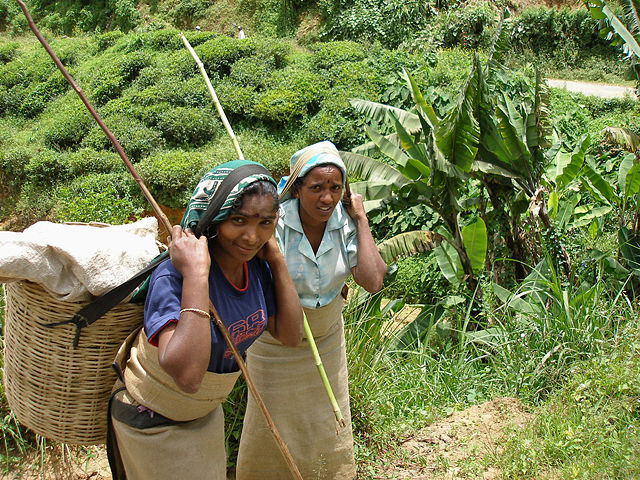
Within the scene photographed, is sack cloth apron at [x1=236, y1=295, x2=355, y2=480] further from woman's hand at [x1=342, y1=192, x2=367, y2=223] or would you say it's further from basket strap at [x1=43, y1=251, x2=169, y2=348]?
basket strap at [x1=43, y1=251, x2=169, y2=348]

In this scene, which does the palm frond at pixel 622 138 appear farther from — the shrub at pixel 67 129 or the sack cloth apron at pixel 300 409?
the shrub at pixel 67 129

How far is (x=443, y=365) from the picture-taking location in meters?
4.93

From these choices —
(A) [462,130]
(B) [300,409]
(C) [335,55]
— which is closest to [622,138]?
(A) [462,130]

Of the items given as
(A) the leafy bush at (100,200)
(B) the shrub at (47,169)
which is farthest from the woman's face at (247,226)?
(B) the shrub at (47,169)

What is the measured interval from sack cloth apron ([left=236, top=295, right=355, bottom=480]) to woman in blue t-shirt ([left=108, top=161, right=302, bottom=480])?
2.72 feet

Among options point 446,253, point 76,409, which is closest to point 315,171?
point 76,409

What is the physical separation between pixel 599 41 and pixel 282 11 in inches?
374

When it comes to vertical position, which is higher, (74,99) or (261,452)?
(261,452)

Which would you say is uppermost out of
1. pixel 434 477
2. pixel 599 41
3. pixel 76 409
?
pixel 76 409

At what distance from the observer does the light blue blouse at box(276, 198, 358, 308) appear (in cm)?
299

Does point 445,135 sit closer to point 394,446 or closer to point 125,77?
point 394,446

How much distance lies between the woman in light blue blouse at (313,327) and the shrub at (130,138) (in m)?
8.71

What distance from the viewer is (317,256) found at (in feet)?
9.89

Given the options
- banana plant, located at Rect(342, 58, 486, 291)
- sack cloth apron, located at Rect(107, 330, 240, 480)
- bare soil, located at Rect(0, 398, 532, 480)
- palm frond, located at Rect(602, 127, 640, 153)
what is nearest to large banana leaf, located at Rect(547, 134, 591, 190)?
palm frond, located at Rect(602, 127, 640, 153)
